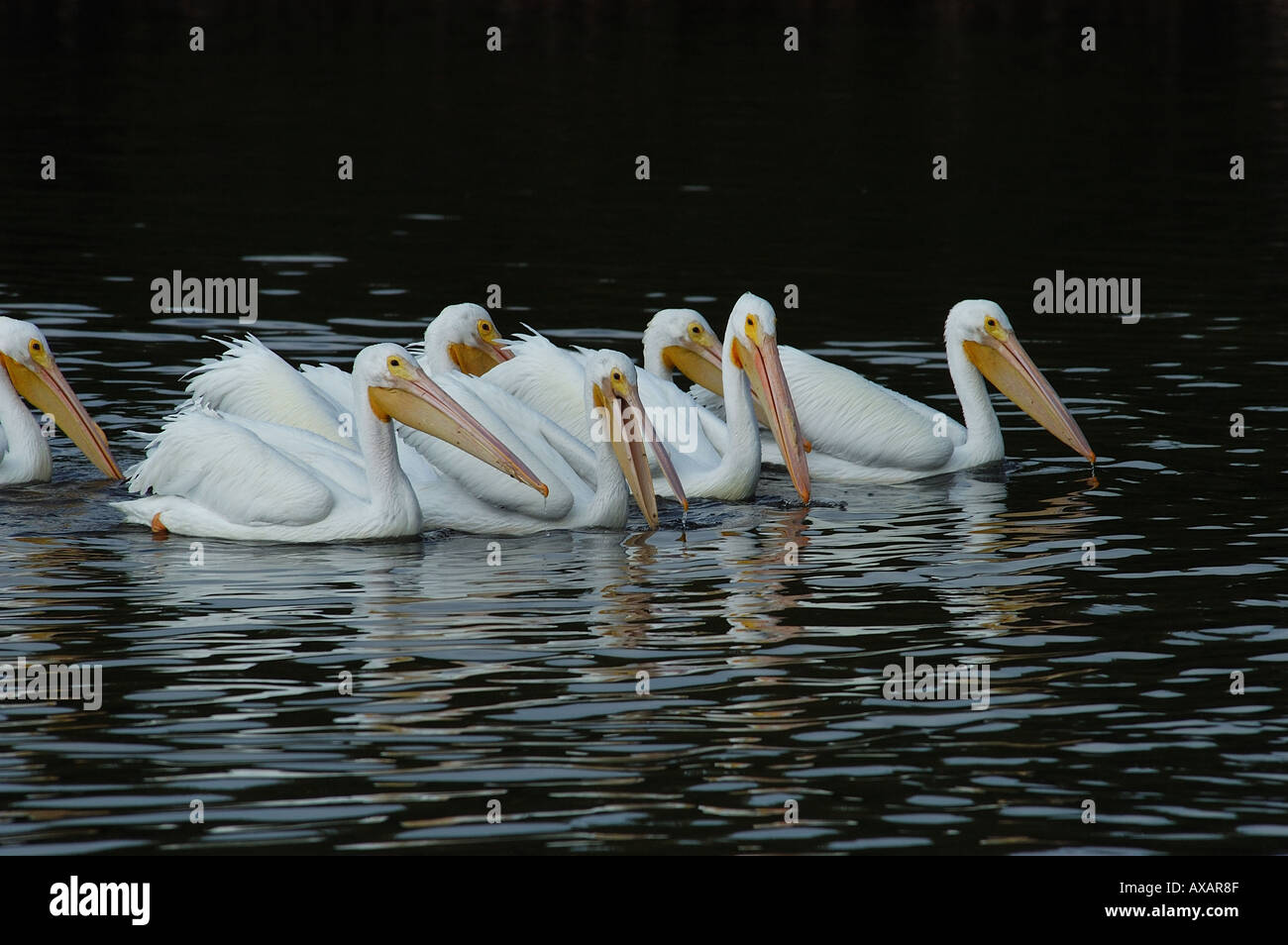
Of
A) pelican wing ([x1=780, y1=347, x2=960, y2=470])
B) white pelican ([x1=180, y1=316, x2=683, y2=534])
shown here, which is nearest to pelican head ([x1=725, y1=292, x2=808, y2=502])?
pelican wing ([x1=780, y1=347, x2=960, y2=470])

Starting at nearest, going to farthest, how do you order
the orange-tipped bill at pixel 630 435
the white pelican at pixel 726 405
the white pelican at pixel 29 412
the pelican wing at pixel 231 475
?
the pelican wing at pixel 231 475
the orange-tipped bill at pixel 630 435
the white pelican at pixel 29 412
the white pelican at pixel 726 405

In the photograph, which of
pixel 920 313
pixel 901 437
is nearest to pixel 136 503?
pixel 901 437

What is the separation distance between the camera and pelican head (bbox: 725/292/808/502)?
9.95m

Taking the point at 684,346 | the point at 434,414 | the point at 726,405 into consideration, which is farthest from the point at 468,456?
the point at 684,346

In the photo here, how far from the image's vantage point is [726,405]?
10031mm

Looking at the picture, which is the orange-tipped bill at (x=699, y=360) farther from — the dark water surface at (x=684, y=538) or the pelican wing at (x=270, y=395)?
the pelican wing at (x=270, y=395)

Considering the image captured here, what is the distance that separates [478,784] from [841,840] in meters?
0.98

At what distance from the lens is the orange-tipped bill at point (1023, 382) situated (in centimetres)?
1071

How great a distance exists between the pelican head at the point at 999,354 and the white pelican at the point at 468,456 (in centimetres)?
237

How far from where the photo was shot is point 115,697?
263 inches

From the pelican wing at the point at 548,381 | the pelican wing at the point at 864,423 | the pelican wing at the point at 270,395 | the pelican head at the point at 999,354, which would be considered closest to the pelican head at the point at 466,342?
the pelican wing at the point at 548,381

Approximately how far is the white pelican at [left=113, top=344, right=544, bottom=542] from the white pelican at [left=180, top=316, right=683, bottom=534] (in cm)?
26
